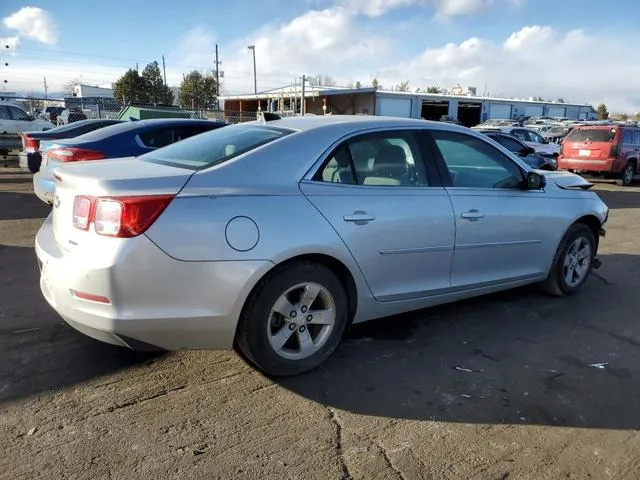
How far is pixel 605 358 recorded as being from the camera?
12.7 ft

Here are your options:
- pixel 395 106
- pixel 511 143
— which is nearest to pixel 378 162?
pixel 511 143

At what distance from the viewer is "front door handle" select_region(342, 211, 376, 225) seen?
340 centimetres

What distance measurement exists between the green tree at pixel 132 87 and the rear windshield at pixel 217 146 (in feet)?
167

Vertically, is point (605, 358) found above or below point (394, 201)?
below

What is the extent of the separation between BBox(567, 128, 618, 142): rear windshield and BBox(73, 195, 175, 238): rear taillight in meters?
15.5

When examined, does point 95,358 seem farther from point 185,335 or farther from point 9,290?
point 9,290

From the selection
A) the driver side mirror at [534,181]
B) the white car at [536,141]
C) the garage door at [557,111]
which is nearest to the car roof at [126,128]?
the driver side mirror at [534,181]

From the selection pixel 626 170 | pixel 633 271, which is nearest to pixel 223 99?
pixel 626 170

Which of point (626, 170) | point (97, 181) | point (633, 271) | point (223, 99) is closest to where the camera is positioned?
point (97, 181)

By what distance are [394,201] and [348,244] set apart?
1.68ft

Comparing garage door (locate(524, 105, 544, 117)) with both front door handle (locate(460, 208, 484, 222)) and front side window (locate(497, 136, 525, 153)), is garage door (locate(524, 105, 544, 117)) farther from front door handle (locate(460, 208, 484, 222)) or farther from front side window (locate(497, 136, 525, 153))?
front door handle (locate(460, 208, 484, 222))

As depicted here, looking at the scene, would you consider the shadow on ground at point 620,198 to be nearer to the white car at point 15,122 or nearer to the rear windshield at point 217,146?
the rear windshield at point 217,146

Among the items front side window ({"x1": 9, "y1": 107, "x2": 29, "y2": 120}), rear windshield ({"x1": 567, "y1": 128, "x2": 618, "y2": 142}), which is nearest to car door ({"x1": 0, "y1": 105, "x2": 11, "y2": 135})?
front side window ({"x1": 9, "y1": 107, "x2": 29, "y2": 120})

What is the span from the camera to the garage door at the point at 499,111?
54.4 m
